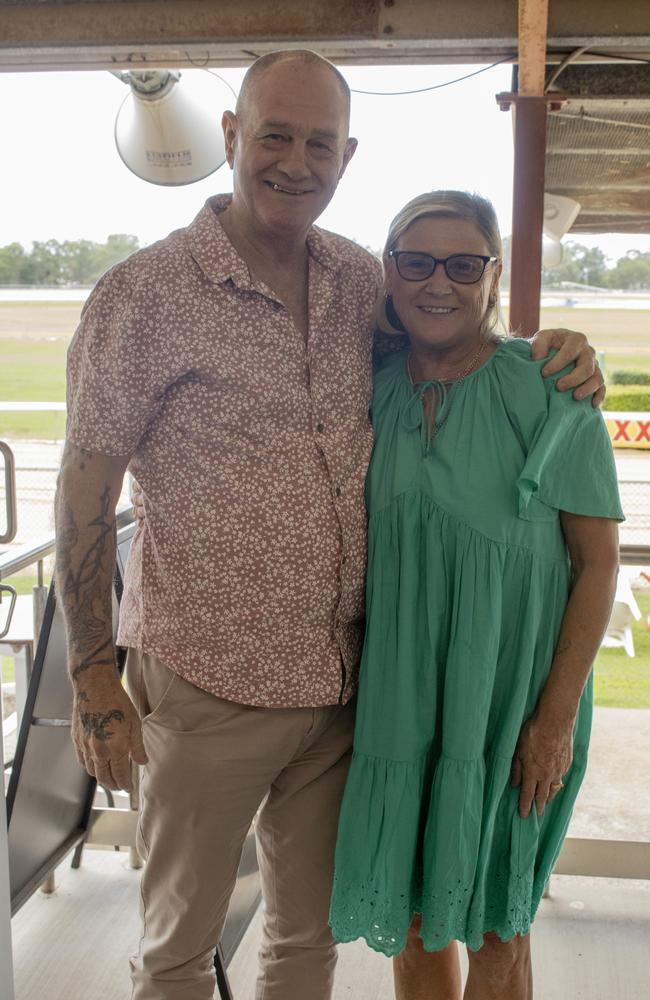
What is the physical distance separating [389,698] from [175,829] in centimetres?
39

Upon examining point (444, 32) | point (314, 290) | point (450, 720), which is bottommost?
point (450, 720)

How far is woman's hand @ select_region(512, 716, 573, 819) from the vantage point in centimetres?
152

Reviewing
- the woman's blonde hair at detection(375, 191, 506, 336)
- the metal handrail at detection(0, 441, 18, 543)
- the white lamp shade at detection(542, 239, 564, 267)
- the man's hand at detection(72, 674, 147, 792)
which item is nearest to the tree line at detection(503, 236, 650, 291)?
the white lamp shade at detection(542, 239, 564, 267)

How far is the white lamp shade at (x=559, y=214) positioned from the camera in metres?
2.55

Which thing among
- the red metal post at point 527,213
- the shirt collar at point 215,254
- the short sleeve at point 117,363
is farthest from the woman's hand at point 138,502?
the red metal post at point 527,213

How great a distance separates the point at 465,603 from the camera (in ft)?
4.79

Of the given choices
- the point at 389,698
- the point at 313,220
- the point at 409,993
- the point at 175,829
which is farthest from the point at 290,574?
the point at 409,993

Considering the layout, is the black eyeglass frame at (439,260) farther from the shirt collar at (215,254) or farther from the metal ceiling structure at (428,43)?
the metal ceiling structure at (428,43)

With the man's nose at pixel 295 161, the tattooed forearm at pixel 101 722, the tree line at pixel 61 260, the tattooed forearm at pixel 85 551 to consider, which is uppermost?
the tree line at pixel 61 260

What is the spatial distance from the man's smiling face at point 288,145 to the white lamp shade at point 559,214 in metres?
1.22

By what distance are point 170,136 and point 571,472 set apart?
1.73 m

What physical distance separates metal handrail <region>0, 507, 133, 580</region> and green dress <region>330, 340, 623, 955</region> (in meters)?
0.53

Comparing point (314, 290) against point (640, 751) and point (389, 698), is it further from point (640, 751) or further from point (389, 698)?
point (640, 751)

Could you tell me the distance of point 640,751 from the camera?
19.0 feet
